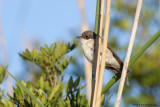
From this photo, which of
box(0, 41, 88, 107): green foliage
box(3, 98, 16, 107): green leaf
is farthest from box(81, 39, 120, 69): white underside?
box(3, 98, 16, 107): green leaf

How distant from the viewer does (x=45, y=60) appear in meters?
1.84

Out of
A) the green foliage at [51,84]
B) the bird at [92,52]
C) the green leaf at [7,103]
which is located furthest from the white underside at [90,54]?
the green leaf at [7,103]

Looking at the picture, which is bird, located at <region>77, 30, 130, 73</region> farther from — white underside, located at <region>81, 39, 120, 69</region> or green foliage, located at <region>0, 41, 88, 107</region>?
green foliage, located at <region>0, 41, 88, 107</region>

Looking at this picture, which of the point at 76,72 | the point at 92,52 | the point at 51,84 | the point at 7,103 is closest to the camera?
the point at 7,103

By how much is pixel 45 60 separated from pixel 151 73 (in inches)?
89.5

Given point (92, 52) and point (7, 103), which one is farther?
point (92, 52)

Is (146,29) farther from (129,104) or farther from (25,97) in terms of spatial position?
(25,97)

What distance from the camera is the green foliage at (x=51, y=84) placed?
1.66 metres

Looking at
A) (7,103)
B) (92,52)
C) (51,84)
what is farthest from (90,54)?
(7,103)

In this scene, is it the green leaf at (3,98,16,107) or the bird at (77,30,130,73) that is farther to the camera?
the bird at (77,30,130,73)

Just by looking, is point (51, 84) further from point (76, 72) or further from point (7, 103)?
point (76, 72)

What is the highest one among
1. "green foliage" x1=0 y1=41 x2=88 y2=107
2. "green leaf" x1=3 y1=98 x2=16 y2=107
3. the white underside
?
the white underside

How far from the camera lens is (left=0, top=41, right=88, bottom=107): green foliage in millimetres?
1664

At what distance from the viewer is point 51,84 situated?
187 cm
